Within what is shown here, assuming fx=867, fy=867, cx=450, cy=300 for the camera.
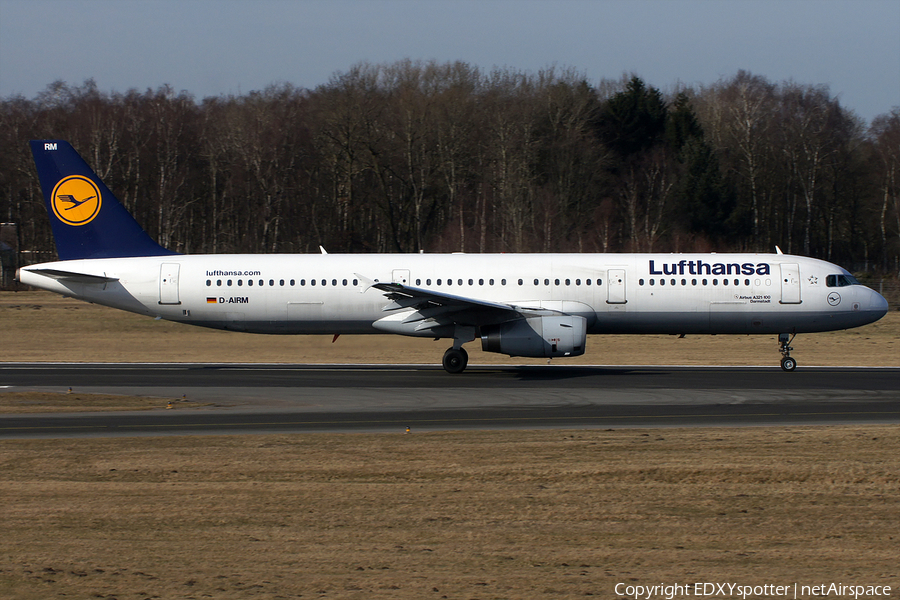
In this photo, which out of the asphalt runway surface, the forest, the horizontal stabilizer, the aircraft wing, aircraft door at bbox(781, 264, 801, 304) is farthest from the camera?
the forest

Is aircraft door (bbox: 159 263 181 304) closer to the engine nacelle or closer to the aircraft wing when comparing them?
the aircraft wing

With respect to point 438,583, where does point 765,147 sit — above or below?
above

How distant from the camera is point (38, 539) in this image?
9.12m

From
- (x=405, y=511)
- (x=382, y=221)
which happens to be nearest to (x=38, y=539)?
(x=405, y=511)

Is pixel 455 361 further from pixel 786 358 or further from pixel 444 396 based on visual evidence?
pixel 786 358

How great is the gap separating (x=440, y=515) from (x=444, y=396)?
34.7 feet

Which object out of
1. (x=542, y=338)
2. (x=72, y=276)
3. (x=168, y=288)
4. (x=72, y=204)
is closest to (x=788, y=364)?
(x=542, y=338)

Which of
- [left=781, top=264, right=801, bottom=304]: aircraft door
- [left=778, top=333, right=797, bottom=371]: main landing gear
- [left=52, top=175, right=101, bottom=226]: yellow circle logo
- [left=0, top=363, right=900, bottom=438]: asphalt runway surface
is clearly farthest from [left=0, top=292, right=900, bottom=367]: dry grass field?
[left=52, top=175, right=101, bottom=226]: yellow circle logo

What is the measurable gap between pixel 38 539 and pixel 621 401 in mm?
13316

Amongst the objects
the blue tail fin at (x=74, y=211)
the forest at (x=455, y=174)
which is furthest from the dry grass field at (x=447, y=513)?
the forest at (x=455, y=174)

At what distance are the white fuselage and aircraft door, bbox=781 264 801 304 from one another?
0.03m

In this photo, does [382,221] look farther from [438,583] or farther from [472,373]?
[438,583]

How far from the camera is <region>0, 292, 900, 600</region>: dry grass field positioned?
26.1ft

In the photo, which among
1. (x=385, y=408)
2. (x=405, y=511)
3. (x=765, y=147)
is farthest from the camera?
(x=765, y=147)
